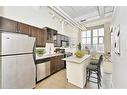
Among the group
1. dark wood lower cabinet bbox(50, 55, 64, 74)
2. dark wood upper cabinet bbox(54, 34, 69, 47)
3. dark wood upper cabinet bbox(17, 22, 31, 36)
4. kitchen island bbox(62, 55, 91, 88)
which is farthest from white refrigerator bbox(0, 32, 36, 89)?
dark wood upper cabinet bbox(54, 34, 69, 47)

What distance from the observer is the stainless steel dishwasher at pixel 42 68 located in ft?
11.5

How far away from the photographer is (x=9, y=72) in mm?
2117

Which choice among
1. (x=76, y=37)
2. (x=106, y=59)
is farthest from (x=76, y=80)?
(x=76, y=37)

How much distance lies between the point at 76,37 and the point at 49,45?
11.0 feet

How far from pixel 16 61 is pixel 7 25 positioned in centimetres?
99

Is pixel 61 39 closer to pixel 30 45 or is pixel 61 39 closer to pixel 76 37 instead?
pixel 76 37

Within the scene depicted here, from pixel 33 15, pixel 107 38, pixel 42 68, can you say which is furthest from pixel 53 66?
pixel 107 38

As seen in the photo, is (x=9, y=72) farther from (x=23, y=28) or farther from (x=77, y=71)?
(x=77, y=71)

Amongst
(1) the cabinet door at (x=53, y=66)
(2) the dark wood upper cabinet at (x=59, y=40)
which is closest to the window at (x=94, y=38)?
(2) the dark wood upper cabinet at (x=59, y=40)

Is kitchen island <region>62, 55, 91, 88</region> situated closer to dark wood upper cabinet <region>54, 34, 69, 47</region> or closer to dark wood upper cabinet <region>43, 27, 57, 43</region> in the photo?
dark wood upper cabinet <region>43, 27, 57, 43</region>

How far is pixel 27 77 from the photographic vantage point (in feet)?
8.64

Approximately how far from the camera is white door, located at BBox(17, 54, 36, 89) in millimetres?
2369
